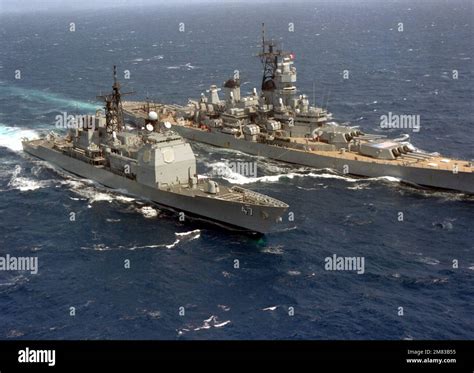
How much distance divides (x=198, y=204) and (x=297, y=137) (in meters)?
25.3

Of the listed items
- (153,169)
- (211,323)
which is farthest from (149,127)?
(211,323)

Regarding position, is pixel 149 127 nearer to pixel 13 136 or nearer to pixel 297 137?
pixel 297 137

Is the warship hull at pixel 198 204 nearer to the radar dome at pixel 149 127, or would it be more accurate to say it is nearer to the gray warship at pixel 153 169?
the gray warship at pixel 153 169

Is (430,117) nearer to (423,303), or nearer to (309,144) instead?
(309,144)

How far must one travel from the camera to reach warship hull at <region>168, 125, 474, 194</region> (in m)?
60.6

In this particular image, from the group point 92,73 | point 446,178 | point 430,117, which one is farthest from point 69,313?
point 92,73

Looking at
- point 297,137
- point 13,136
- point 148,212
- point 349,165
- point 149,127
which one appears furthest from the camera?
point 13,136

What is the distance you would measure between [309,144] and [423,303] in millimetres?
34803

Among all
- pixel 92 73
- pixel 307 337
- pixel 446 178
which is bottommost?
pixel 307 337

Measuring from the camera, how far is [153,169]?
56.0 meters

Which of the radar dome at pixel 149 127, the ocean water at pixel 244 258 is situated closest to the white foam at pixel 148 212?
the ocean water at pixel 244 258

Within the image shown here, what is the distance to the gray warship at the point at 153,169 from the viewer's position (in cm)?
5090
